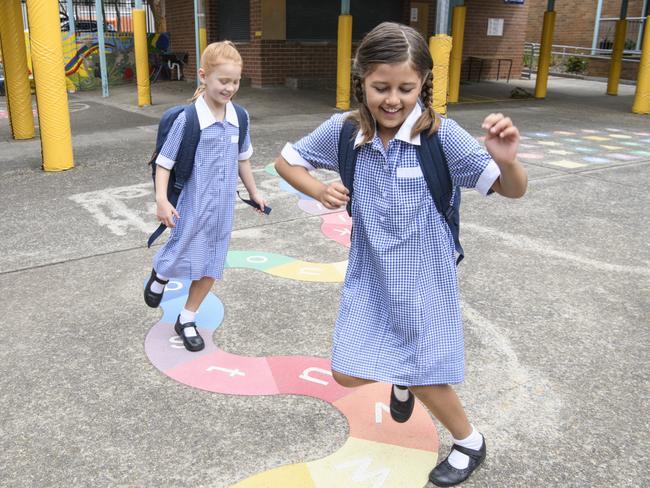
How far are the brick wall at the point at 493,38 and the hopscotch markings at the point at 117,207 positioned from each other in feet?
54.9

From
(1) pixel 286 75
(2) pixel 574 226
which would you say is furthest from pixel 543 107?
(2) pixel 574 226

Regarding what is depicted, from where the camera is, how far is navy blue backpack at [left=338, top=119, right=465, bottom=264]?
2.02m

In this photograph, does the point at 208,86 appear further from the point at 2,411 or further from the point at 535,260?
the point at 535,260

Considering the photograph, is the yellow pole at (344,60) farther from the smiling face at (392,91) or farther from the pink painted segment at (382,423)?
the smiling face at (392,91)

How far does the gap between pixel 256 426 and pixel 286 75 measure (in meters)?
14.7

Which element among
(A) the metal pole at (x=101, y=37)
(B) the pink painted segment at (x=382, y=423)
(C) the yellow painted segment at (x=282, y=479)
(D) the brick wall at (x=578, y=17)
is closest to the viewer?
(C) the yellow painted segment at (x=282, y=479)

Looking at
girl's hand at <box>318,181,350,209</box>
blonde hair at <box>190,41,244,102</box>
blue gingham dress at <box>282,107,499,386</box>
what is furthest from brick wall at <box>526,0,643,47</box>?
girl's hand at <box>318,181,350,209</box>

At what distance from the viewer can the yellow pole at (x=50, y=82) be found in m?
6.99

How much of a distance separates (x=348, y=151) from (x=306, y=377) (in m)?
1.28

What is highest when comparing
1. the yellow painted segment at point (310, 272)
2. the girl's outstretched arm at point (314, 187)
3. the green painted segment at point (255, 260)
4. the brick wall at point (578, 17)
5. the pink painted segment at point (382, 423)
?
the brick wall at point (578, 17)

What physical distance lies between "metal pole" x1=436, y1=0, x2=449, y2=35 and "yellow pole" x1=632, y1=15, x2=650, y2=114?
5.27 meters

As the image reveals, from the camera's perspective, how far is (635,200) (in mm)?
6223

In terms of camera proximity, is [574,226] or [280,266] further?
[574,226]

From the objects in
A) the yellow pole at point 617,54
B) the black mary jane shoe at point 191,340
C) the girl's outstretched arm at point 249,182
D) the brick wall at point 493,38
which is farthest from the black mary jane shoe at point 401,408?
the brick wall at point 493,38
